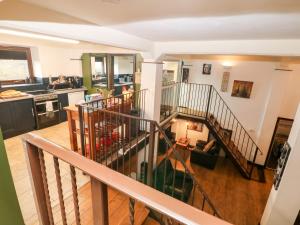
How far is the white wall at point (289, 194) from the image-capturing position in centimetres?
266

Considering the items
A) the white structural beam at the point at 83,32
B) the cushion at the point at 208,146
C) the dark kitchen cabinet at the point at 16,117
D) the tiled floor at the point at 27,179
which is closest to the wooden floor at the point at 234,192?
the cushion at the point at 208,146

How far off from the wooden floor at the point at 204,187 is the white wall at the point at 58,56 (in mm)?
2006

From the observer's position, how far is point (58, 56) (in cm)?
584

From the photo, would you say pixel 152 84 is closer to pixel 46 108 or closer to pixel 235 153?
pixel 46 108

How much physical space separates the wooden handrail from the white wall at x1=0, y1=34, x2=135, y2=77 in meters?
4.49

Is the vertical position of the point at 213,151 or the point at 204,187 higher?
the point at 213,151

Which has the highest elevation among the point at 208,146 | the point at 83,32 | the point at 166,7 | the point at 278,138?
the point at 166,7

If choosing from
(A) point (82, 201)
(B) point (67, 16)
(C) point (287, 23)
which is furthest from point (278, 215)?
(B) point (67, 16)

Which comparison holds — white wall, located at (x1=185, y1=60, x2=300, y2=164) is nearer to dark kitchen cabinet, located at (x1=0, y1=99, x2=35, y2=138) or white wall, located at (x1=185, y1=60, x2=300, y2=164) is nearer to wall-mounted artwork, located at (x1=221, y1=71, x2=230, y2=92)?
wall-mounted artwork, located at (x1=221, y1=71, x2=230, y2=92)

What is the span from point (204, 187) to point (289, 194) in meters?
2.58

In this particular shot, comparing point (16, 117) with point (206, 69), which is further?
point (206, 69)

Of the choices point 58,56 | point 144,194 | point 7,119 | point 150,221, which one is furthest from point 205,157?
point 58,56

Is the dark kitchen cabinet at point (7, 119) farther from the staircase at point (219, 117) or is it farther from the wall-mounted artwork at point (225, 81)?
the wall-mounted artwork at point (225, 81)

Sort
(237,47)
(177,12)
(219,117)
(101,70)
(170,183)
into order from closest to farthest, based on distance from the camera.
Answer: (177,12) → (237,47) → (170,183) → (219,117) → (101,70)
